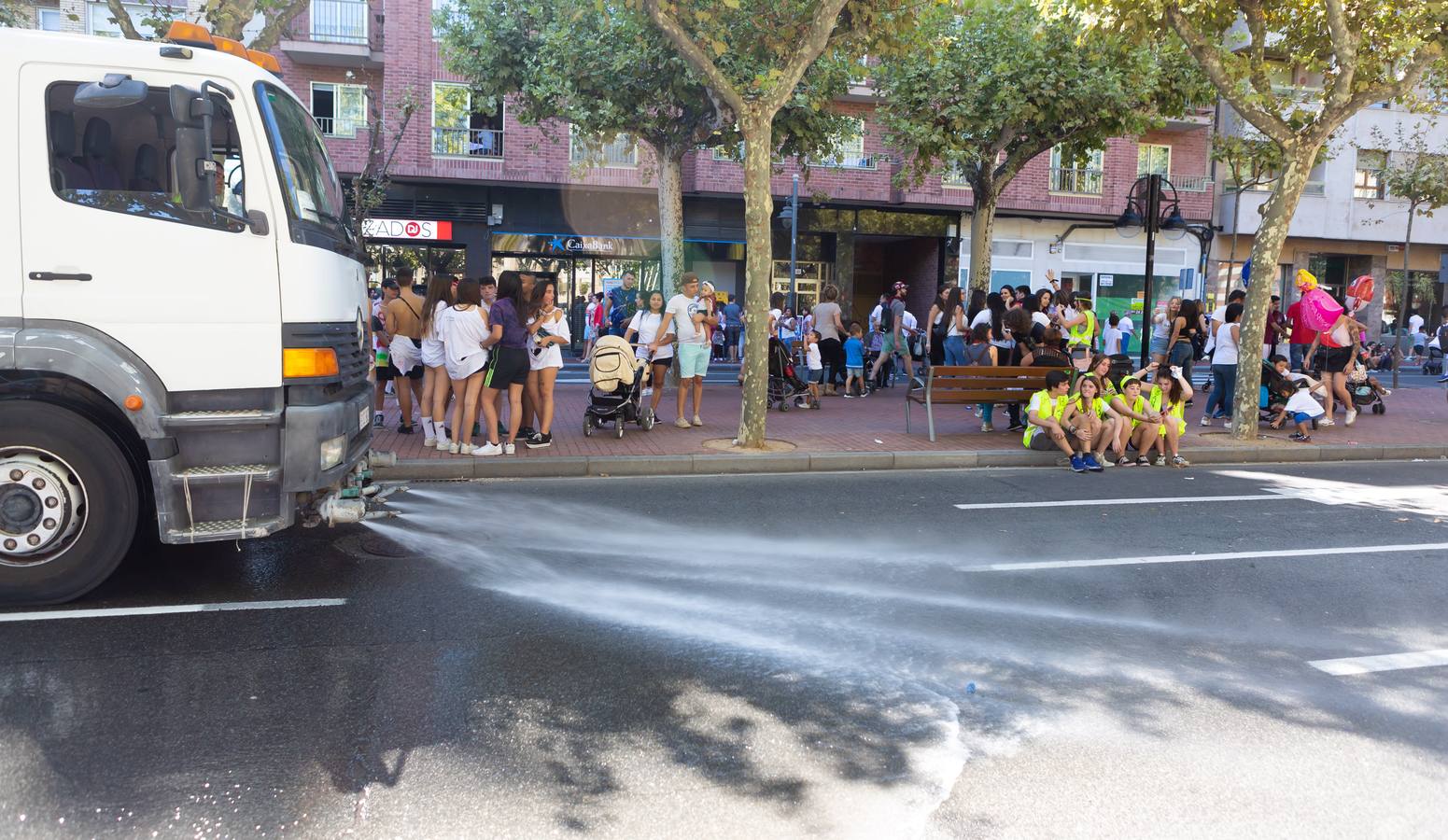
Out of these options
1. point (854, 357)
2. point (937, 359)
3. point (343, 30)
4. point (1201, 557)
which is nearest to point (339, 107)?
point (343, 30)

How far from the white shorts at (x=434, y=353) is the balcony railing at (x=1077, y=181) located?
24725mm

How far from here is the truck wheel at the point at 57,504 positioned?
4.89 m

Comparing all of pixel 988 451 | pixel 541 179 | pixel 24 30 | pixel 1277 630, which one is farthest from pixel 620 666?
pixel 541 179

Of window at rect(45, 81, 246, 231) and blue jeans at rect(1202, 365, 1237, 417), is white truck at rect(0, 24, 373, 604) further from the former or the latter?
blue jeans at rect(1202, 365, 1237, 417)

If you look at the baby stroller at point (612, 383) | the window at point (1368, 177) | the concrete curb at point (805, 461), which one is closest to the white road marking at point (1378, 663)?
the concrete curb at point (805, 461)

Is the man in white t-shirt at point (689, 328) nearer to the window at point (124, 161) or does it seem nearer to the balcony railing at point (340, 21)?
the window at point (124, 161)

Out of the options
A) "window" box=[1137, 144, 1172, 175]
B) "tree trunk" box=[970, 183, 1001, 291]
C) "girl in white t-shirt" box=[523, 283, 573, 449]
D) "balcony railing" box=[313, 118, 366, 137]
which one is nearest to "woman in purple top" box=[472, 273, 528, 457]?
"girl in white t-shirt" box=[523, 283, 573, 449]

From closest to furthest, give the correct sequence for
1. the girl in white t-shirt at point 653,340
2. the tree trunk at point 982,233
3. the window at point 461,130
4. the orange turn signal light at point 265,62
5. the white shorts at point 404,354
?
1. the orange turn signal light at point 265,62
2. the white shorts at point 404,354
3. the girl in white t-shirt at point 653,340
4. the tree trunk at point 982,233
5. the window at point 461,130

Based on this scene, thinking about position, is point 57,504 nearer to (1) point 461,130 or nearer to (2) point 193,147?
(2) point 193,147

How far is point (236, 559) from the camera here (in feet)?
19.8

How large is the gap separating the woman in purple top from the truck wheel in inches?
187

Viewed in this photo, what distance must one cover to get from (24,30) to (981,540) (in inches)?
232

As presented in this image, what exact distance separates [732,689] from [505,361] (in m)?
6.20

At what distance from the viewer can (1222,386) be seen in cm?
1414
